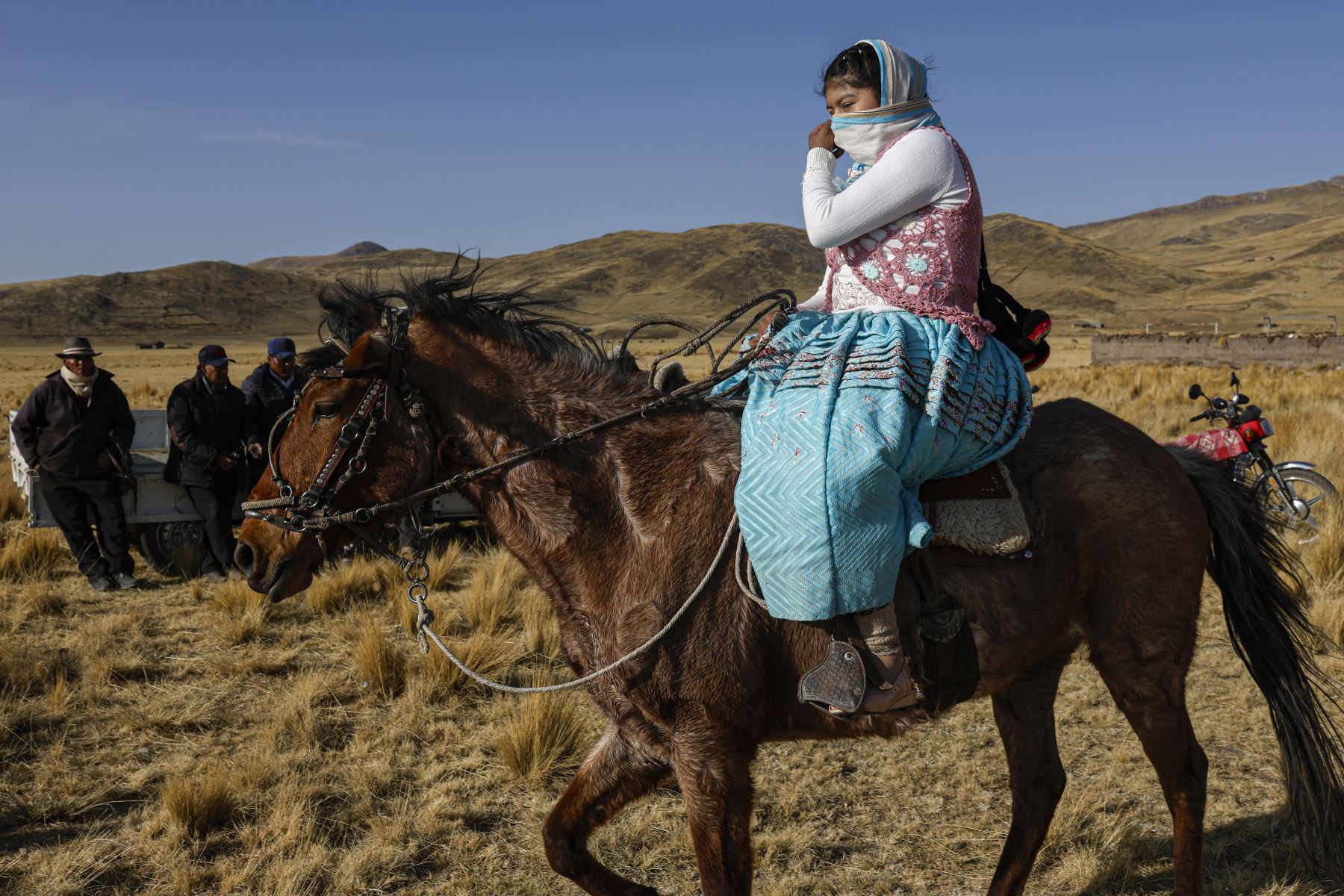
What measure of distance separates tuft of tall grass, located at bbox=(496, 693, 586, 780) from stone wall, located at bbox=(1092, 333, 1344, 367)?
24589 mm

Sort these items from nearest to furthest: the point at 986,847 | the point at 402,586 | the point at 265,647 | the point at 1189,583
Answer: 1. the point at 1189,583
2. the point at 986,847
3. the point at 265,647
4. the point at 402,586

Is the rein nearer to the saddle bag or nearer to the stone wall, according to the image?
the saddle bag

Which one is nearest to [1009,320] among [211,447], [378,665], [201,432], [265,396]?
[378,665]

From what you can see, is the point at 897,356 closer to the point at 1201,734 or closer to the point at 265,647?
the point at 1201,734

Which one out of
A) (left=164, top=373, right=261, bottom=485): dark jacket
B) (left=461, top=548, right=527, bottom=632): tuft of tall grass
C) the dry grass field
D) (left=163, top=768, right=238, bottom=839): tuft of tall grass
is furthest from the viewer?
(left=164, top=373, right=261, bottom=485): dark jacket

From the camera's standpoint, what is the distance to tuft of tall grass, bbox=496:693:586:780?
197 inches

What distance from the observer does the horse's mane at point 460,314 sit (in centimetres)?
307

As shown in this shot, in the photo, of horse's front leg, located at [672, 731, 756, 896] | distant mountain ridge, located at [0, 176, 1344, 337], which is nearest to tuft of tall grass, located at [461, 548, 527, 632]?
horse's front leg, located at [672, 731, 756, 896]

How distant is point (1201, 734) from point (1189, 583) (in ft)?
8.54

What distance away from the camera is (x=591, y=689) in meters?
2.91

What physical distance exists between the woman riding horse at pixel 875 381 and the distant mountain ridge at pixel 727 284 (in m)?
69.8

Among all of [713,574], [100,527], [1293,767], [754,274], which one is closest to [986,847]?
[1293,767]

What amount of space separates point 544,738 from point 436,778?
0.62 metres

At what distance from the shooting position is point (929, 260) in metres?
2.89
